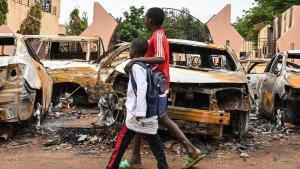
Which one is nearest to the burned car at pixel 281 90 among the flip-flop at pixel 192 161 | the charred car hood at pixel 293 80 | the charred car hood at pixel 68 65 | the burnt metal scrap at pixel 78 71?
the charred car hood at pixel 293 80

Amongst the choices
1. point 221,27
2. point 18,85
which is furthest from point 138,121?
point 221,27

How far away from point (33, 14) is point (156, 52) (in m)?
22.7

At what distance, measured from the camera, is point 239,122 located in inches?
302

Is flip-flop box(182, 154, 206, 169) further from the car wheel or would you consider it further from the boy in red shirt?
the car wheel

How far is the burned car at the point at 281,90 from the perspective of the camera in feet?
29.1

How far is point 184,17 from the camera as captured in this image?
59.4 feet

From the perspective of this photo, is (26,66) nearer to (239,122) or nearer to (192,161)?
(192,161)

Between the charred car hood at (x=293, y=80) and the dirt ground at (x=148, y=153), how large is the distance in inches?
34.1

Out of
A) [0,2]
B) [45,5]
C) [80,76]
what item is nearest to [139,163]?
[80,76]

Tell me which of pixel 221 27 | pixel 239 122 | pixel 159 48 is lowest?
pixel 239 122

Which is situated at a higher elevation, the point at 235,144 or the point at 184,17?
the point at 184,17

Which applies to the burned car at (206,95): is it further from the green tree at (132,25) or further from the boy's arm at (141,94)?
the green tree at (132,25)

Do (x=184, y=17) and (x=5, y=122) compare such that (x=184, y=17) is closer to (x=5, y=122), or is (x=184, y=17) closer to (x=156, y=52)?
(x=5, y=122)

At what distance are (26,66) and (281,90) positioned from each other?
434 cm
